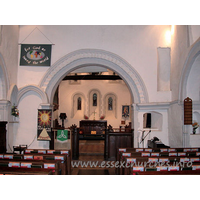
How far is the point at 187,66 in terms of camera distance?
7.16 metres

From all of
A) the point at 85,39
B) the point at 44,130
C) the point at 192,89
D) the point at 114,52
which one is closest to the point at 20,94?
the point at 44,130

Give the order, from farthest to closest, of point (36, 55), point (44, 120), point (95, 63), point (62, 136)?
point (95, 63), point (36, 55), point (44, 120), point (62, 136)

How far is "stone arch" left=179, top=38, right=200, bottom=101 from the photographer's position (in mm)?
6529

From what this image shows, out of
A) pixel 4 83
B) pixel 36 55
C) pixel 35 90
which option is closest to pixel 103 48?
pixel 36 55

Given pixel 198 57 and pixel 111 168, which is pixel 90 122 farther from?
pixel 198 57

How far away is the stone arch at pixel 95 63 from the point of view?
9.08 m

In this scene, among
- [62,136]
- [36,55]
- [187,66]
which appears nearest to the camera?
[187,66]

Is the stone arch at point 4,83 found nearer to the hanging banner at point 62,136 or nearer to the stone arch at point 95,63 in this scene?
the stone arch at point 95,63

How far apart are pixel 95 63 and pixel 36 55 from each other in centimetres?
252

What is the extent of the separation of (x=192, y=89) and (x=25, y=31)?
7.06 metres

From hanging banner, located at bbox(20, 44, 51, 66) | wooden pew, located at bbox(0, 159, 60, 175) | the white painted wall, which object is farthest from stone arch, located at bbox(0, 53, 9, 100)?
wooden pew, located at bbox(0, 159, 60, 175)

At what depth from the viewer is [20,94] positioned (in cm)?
889

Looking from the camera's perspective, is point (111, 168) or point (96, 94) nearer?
point (111, 168)

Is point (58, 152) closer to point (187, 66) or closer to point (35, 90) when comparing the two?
point (35, 90)
